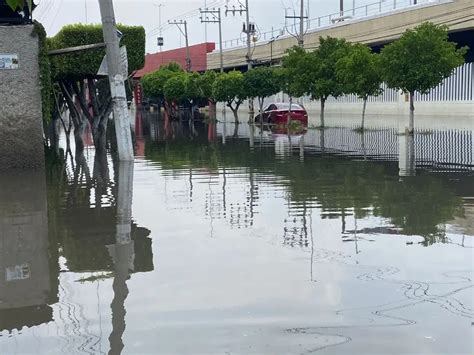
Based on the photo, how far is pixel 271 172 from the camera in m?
15.8

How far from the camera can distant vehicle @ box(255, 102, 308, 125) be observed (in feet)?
133

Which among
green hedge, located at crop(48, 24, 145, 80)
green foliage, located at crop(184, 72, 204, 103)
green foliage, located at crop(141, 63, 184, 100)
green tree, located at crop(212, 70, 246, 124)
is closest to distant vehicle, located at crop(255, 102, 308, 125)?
green tree, located at crop(212, 70, 246, 124)

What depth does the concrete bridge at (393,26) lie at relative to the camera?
1700 inches

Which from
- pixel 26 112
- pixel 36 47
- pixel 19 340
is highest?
pixel 36 47

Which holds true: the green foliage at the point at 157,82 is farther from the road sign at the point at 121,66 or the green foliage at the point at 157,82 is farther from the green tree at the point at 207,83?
the road sign at the point at 121,66

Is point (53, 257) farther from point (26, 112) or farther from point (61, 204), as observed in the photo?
point (26, 112)

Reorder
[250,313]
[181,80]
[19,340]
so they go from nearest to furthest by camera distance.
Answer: [19,340]
[250,313]
[181,80]

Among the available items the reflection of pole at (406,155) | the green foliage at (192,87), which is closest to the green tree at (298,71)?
the reflection of pole at (406,155)

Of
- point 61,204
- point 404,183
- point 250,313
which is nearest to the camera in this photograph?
point 250,313

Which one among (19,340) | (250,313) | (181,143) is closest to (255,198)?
(250,313)

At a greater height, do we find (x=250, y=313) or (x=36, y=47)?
(x=36, y=47)

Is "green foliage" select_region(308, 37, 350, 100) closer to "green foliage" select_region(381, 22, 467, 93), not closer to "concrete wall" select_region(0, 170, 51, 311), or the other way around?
"green foliage" select_region(381, 22, 467, 93)

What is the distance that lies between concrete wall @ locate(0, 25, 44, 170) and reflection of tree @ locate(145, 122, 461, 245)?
11.3ft

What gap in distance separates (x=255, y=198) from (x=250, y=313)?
6.30m
